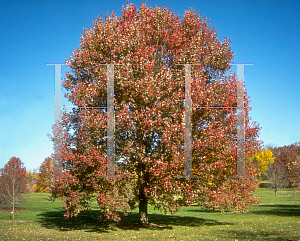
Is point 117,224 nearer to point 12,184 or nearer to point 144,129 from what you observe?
point 144,129

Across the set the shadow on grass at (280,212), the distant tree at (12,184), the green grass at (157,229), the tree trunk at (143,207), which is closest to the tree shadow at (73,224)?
the green grass at (157,229)

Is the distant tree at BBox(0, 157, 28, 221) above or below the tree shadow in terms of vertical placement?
above

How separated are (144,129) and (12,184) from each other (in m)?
13.4

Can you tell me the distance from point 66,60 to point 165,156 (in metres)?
8.23

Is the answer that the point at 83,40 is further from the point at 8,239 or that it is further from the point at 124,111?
the point at 8,239

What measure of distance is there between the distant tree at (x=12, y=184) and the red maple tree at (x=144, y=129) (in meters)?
8.44

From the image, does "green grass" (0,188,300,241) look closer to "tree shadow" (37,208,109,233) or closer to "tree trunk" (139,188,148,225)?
"tree shadow" (37,208,109,233)

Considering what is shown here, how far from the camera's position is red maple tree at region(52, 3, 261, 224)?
48.3ft

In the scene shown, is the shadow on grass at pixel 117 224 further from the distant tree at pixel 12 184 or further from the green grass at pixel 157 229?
the distant tree at pixel 12 184

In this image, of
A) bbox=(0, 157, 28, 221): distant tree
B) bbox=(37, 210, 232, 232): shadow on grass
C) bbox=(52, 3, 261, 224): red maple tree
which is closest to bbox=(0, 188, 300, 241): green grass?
bbox=(37, 210, 232, 232): shadow on grass

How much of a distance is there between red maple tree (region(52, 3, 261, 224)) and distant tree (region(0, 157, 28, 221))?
27.7ft

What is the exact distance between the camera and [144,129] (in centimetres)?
1479

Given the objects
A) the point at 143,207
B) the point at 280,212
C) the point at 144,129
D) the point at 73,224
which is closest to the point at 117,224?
the point at 143,207

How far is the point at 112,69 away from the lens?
15.7 m
